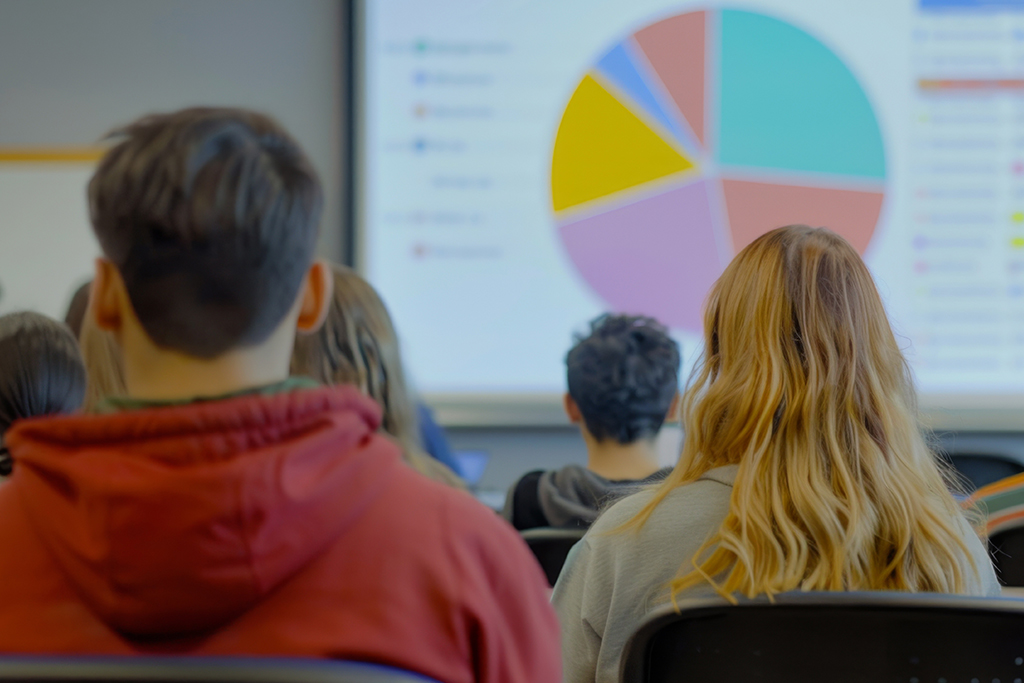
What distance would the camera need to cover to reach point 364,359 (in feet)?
5.39

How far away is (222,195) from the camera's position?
26.0 inches

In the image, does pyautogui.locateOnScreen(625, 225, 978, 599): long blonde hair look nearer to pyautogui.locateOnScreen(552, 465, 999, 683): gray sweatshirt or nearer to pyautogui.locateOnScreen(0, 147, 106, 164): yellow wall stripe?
pyautogui.locateOnScreen(552, 465, 999, 683): gray sweatshirt

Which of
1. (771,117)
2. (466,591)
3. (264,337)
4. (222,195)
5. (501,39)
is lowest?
(466,591)

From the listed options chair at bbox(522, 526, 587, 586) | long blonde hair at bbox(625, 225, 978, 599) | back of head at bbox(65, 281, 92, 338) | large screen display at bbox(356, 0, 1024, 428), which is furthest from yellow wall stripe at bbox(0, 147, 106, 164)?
long blonde hair at bbox(625, 225, 978, 599)

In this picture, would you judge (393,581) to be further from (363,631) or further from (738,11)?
(738,11)

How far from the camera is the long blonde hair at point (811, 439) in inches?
39.1

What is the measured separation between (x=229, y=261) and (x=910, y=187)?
3.00m

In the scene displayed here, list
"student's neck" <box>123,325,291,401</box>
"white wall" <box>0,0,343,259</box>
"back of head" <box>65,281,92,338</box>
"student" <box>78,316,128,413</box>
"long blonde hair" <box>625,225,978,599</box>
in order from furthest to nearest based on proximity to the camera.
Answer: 1. "white wall" <box>0,0,343,259</box>
2. "back of head" <box>65,281,92,338</box>
3. "student" <box>78,316,128,413</box>
4. "long blonde hair" <box>625,225,978,599</box>
5. "student's neck" <box>123,325,291,401</box>

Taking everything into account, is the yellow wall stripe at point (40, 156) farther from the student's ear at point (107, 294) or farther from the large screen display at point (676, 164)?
the student's ear at point (107, 294)

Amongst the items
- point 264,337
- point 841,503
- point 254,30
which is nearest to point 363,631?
point 264,337

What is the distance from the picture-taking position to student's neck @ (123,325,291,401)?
27.1 inches

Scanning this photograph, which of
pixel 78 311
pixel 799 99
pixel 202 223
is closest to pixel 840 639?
pixel 202 223

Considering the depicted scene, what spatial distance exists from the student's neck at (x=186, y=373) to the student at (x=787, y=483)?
53cm

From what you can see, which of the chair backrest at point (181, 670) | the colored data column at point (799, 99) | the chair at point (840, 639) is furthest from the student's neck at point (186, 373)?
the colored data column at point (799, 99)
